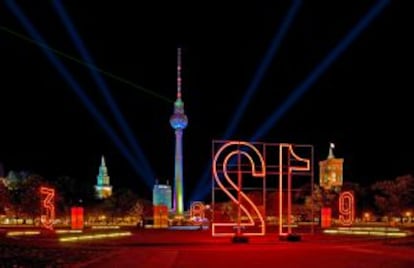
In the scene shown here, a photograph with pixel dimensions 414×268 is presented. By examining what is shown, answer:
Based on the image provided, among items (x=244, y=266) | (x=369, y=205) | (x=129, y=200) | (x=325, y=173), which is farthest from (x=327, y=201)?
(x=244, y=266)

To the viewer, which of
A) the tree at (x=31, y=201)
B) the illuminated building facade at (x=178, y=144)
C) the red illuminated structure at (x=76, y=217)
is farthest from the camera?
the illuminated building facade at (x=178, y=144)

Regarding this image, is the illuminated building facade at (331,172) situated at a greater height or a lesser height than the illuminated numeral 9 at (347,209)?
greater

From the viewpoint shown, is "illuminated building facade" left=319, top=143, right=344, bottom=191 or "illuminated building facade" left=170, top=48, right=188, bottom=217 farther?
"illuminated building facade" left=170, top=48, right=188, bottom=217

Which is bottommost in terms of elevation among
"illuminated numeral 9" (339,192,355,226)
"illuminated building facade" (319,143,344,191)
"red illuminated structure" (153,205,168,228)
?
"red illuminated structure" (153,205,168,228)

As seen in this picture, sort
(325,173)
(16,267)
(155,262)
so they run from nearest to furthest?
(16,267) < (155,262) < (325,173)

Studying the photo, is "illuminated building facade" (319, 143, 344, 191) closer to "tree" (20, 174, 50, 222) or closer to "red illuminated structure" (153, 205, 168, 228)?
"red illuminated structure" (153, 205, 168, 228)

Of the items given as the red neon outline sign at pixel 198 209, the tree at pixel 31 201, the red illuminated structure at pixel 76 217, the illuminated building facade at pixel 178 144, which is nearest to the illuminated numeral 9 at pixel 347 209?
the red illuminated structure at pixel 76 217

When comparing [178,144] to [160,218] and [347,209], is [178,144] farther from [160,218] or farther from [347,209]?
[347,209]

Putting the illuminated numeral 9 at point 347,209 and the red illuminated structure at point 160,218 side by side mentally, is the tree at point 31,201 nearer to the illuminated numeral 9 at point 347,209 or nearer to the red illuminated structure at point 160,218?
the red illuminated structure at point 160,218

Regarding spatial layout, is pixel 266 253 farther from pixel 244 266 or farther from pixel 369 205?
pixel 369 205

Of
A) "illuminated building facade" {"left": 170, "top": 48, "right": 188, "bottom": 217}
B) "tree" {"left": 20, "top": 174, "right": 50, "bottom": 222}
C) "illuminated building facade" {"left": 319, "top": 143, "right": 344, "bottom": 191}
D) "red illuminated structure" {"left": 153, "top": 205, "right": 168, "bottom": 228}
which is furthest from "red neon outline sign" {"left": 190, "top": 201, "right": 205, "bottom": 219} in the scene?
"illuminated building facade" {"left": 170, "top": 48, "right": 188, "bottom": 217}

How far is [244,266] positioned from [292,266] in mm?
1580

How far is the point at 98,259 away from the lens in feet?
74.8

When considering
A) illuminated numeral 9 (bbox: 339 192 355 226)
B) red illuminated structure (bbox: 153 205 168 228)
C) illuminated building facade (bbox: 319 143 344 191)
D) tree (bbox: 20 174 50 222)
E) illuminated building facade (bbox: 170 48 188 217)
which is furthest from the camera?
illuminated building facade (bbox: 170 48 188 217)
